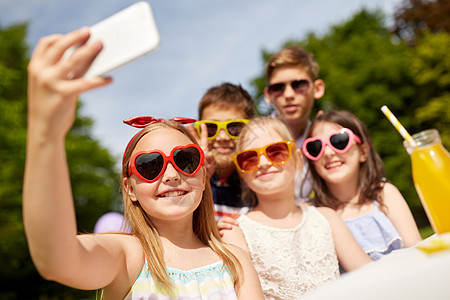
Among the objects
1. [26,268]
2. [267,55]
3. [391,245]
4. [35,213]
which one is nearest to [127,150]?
[35,213]

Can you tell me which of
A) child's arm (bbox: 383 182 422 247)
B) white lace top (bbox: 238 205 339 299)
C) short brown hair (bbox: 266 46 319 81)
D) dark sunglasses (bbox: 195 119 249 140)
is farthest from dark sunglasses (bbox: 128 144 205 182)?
short brown hair (bbox: 266 46 319 81)

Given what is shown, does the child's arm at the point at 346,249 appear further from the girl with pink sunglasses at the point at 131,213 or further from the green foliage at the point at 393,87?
the green foliage at the point at 393,87

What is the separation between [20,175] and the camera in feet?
49.9

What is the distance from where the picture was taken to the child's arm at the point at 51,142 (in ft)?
3.53

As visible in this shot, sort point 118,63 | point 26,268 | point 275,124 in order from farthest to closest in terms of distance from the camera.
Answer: point 26,268, point 275,124, point 118,63

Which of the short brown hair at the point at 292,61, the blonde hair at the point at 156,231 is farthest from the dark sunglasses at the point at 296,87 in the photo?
the blonde hair at the point at 156,231

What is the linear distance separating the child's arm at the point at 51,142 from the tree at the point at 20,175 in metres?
12.0

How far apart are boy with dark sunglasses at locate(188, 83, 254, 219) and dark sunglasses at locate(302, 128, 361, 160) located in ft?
1.95

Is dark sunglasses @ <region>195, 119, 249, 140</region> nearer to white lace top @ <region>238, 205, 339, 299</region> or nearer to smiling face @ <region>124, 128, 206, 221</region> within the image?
white lace top @ <region>238, 205, 339, 299</region>

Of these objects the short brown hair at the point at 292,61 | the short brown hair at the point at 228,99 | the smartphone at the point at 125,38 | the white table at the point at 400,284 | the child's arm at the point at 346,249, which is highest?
the short brown hair at the point at 292,61

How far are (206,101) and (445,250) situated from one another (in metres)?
2.74

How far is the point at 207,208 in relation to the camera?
2.34 meters

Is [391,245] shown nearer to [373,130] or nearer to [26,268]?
[26,268]

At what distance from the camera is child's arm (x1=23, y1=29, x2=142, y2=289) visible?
42.4 inches
